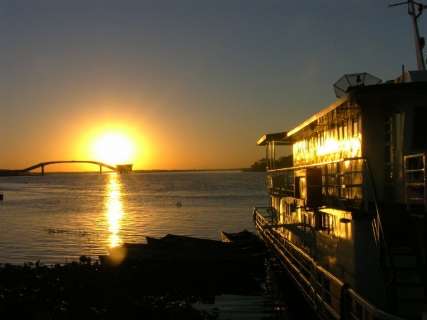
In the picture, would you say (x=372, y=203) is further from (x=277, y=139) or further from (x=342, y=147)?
(x=277, y=139)

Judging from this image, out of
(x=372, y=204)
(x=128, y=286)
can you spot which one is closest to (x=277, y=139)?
(x=128, y=286)

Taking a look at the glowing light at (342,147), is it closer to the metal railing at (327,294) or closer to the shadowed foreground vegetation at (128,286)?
the metal railing at (327,294)

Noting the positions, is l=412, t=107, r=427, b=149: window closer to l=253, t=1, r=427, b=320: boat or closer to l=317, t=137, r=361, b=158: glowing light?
l=253, t=1, r=427, b=320: boat

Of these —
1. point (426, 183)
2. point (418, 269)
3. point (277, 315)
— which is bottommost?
point (277, 315)

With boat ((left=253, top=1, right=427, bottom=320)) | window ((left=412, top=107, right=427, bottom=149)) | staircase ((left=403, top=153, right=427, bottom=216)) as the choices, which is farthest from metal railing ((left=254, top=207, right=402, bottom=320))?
window ((left=412, top=107, right=427, bottom=149))

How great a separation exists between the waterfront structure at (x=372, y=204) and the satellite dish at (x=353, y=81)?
1.2 inches

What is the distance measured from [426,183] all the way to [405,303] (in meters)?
2.67

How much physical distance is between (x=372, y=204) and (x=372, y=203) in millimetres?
60

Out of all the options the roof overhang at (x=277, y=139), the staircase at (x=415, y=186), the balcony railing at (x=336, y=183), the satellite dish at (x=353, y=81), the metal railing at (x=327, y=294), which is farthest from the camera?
the roof overhang at (x=277, y=139)

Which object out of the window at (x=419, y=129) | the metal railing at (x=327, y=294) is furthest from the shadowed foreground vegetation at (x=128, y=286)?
the window at (x=419, y=129)

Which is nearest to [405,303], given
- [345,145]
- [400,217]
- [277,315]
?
[400,217]

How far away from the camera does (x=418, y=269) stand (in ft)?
38.4

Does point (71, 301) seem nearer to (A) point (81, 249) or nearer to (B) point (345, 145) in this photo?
(B) point (345, 145)

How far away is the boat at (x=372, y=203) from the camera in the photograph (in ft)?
38.9
